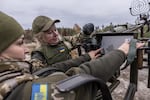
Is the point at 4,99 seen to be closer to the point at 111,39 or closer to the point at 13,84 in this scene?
the point at 13,84

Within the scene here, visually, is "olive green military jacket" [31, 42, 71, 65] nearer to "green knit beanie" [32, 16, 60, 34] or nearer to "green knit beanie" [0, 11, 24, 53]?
"green knit beanie" [32, 16, 60, 34]

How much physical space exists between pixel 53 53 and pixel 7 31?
1698mm

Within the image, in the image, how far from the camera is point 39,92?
0.97 metres

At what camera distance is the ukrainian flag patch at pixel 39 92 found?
97 cm

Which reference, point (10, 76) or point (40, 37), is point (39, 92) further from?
point (40, 37)

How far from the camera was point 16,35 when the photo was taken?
1.11 meters

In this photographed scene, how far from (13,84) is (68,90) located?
23 cm

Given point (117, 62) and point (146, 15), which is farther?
point (146, 15)

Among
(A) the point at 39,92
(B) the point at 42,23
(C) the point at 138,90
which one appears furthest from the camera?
(C) the point at 138,90

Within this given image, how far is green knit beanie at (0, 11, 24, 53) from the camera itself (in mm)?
1069

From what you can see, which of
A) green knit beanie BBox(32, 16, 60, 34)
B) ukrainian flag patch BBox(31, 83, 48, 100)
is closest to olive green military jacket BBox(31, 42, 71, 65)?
green knit beanie BBox(32, 16, 60, 34)

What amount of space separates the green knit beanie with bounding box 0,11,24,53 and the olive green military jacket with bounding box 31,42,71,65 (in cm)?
152

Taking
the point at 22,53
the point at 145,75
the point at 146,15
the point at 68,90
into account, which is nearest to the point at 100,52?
the point at 22,53

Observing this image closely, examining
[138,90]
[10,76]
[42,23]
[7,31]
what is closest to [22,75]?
[10,76]
